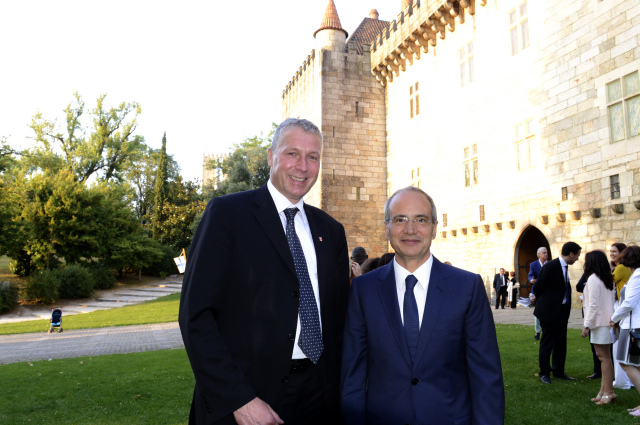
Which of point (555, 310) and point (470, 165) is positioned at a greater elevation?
point (470, 165)

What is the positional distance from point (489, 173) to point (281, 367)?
52.1 feet

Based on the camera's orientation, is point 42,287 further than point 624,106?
Yes

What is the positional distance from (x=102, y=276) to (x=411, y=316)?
31369mm

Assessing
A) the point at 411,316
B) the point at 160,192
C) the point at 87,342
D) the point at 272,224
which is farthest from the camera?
the point at 160,192

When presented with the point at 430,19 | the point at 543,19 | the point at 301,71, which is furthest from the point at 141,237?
the point at 543,19

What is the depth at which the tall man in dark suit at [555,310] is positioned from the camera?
6.73 meters

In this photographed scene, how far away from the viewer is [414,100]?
21922mm

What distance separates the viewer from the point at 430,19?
771 inches

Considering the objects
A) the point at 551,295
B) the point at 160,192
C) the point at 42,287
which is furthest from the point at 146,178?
the point at 551,295

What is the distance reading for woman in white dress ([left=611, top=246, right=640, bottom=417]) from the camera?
16.4 feet

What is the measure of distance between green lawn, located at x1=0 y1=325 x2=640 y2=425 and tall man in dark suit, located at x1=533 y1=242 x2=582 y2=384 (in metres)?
0.31

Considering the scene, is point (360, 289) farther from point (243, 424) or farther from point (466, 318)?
point (243, 424)

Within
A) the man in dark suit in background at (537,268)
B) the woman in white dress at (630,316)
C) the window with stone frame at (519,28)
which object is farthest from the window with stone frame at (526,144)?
the woman in white dress at (630,316)

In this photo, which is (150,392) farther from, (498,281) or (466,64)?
(466,64)
